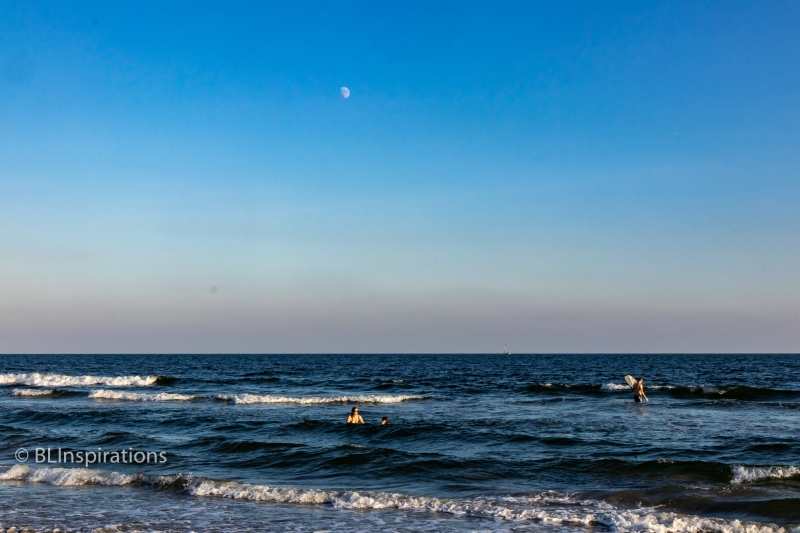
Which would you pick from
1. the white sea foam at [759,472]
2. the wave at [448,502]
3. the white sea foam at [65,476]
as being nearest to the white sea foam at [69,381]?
the white sea foam at [65,476]

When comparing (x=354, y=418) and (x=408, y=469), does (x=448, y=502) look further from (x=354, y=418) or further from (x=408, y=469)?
(x=354, y=418)

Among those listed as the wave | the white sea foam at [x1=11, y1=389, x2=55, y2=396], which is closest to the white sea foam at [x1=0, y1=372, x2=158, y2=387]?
the white sea foam at [x1=11, y1=389, x2=55, y2=396]

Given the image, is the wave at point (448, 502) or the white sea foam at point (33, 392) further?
the white sea foam at point (33, 392)

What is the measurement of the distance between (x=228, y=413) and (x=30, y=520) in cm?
A: 1843

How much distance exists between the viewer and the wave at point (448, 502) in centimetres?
1159

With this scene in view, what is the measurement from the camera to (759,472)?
50.8 ft

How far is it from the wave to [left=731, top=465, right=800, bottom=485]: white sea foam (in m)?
4.12

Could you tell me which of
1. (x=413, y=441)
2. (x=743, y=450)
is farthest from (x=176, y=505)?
(x=743, y=450)

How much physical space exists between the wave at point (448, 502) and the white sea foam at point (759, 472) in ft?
13.5

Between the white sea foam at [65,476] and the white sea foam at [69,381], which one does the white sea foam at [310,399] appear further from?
the white sea foam at [69,381]

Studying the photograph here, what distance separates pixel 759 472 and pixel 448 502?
826 cm

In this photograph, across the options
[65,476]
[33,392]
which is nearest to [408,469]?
[65,476]

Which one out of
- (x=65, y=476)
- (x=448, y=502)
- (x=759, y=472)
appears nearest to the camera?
(x=448, y=502)

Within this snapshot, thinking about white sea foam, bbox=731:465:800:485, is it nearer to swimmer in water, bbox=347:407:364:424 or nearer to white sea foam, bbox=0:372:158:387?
swimmer in water, bbox=347:407:364:424
